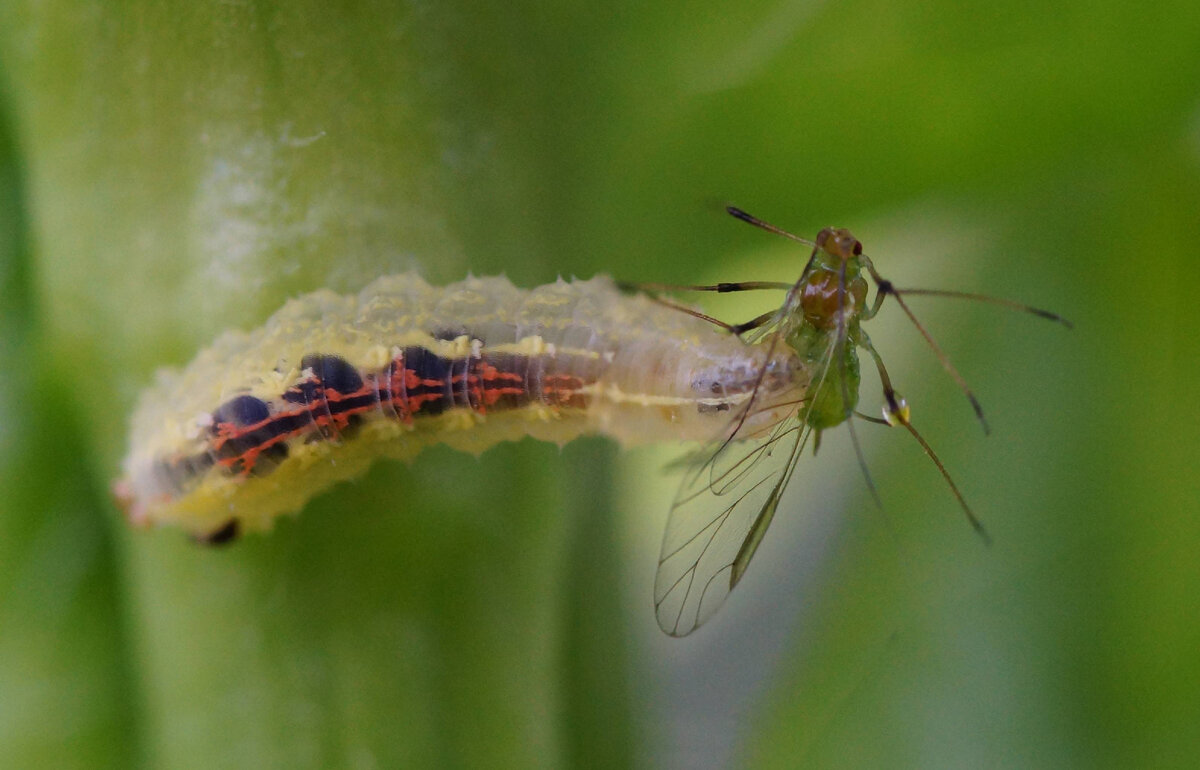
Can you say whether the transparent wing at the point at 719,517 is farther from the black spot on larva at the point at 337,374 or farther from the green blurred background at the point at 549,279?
the black spot on larva at the point at 337,374

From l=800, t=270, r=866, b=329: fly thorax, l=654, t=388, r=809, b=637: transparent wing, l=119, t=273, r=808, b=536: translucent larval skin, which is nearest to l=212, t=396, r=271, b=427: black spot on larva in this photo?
l=119, t=273, r=808, b=536: translucent larval skin

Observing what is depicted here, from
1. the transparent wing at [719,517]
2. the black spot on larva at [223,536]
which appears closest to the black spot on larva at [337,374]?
the black spot on larva at [223,536]

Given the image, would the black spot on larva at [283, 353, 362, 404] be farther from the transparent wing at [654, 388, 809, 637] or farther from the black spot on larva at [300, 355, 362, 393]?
the transparent wing at [654, 388, 809, 637]

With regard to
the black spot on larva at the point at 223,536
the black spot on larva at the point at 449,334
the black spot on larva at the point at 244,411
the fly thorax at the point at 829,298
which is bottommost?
the black spot on larva at the point at 223,536

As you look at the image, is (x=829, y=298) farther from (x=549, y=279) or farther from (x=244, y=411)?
(x=244, y=411)

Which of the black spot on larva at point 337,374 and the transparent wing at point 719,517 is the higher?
the black spot on larva at point 337,374
